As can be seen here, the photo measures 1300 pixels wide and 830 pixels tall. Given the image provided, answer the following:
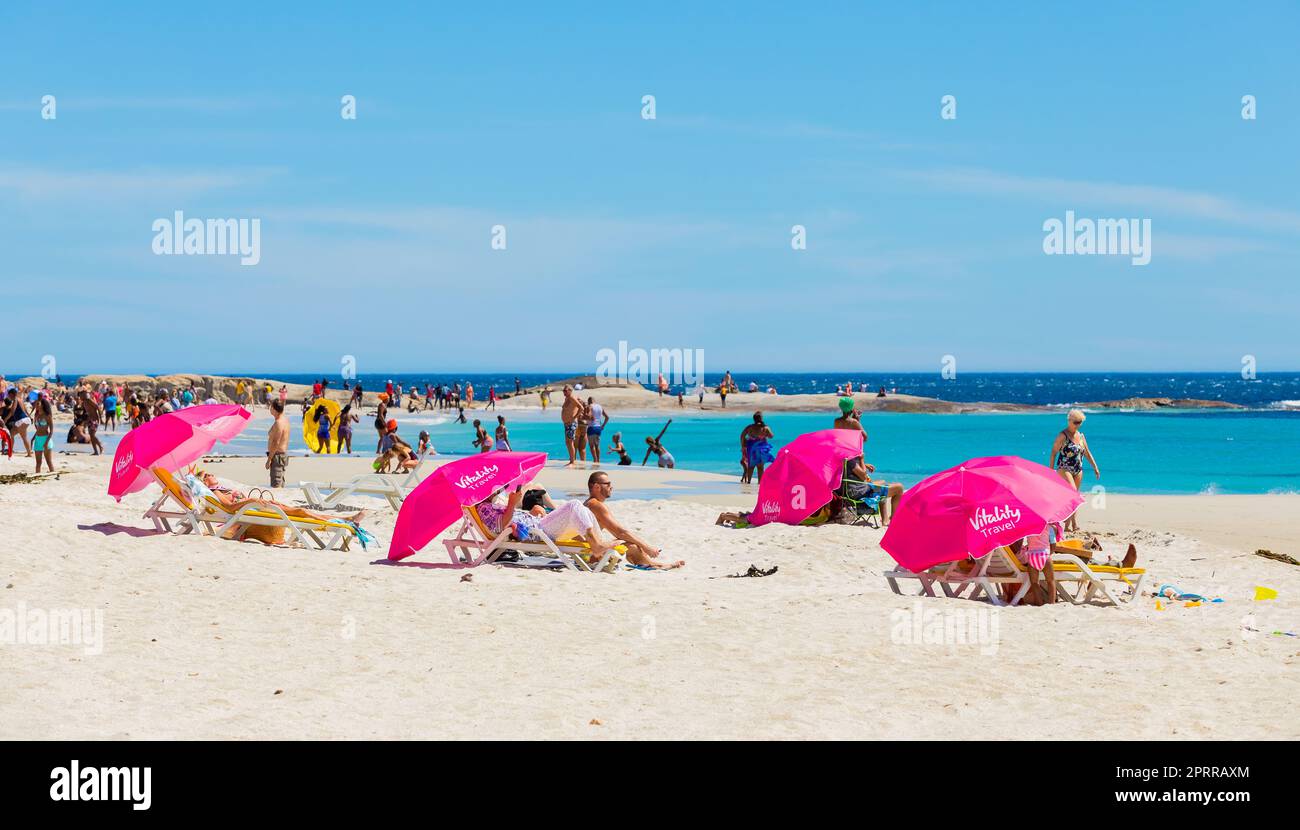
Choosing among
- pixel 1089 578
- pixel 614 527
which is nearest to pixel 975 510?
pixel 1089 578

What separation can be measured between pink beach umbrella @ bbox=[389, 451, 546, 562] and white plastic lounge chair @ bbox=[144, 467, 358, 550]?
1015 millimetres

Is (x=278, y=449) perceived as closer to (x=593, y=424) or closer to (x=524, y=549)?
(x=524, y=549)

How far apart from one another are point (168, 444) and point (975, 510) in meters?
8.18

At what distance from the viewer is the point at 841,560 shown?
1221 centimetres

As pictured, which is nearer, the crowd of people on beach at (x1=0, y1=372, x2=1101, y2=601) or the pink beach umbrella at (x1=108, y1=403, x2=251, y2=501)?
the crowd of people on beach at (x1=0, y1=372, x2=1101, y2=601)

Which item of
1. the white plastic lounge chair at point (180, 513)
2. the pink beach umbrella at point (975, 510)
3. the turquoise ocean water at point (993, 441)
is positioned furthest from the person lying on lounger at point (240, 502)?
the turquoise ocean water at point (993, 441)

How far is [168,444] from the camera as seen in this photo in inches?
495

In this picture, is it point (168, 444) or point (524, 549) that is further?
point (168, 444)

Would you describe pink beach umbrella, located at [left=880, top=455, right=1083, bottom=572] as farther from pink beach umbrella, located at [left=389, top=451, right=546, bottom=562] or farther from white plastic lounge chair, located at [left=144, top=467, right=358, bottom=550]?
white plastic lounge chair, located at [left=144, top=467, right=358, bottom=550]

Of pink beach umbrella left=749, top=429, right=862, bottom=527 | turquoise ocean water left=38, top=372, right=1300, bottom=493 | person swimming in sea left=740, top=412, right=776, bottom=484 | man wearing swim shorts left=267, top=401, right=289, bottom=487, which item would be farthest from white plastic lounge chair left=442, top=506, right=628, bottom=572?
turquoise ocean water left=38, top=372, right=1300, bottom=493

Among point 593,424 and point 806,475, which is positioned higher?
point 593,424

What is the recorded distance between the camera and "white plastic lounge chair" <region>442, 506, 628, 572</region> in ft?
36.7
